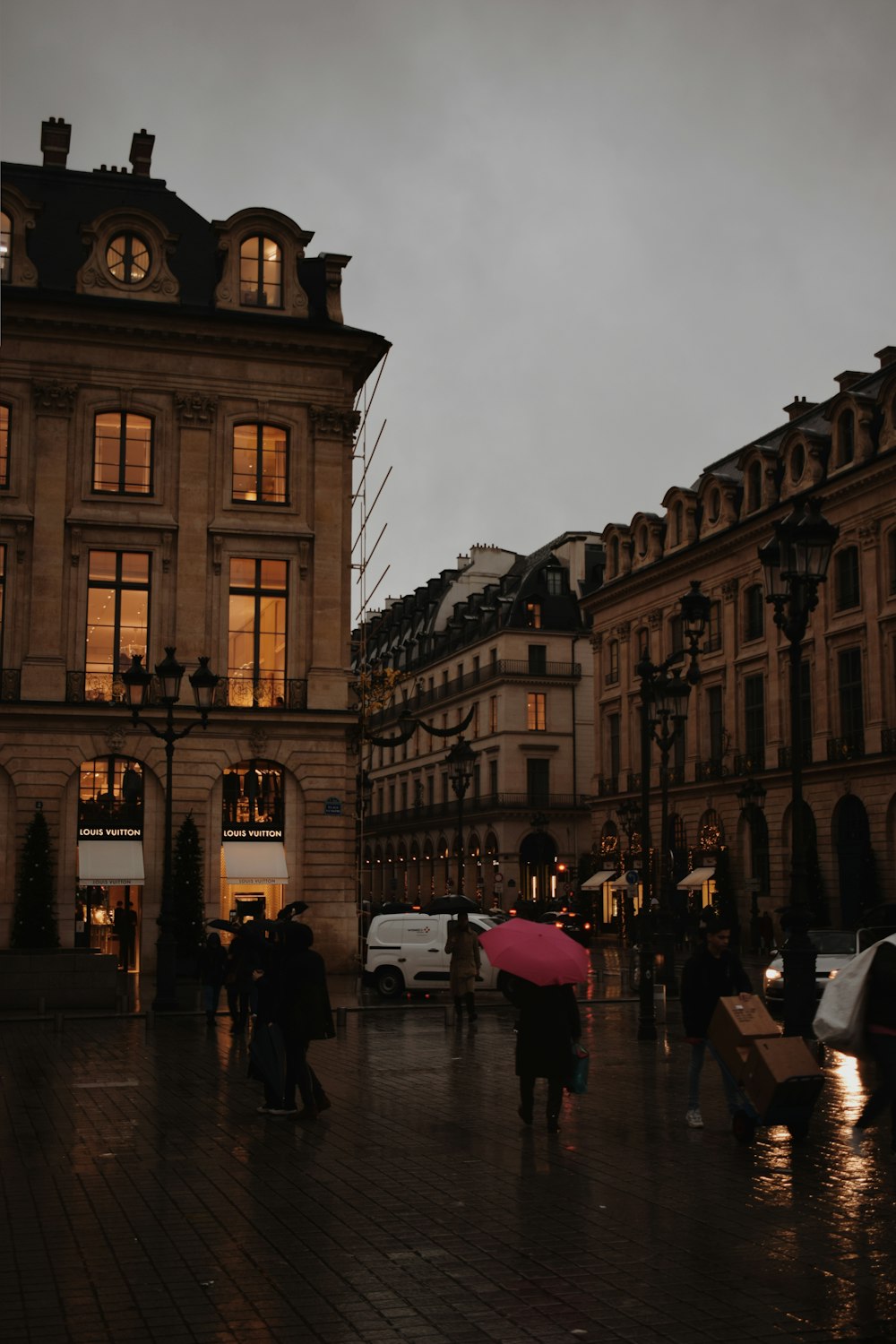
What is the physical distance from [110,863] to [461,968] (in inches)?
654

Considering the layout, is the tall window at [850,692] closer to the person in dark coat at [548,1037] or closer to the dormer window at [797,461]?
the dormer window at [797,461]

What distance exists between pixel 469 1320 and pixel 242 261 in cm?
3773

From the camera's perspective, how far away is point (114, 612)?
39875 mm

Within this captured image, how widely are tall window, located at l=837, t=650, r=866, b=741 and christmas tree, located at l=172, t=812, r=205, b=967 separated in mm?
26117

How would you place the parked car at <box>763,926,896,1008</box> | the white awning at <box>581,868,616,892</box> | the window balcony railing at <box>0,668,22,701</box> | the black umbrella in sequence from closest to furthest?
the parked car at <box>763,926,896,1008</box> < the black umbrella < the window balcony railing at <box>0,668,22,701</box> < the white awning at <box>581,868,616,892</box>

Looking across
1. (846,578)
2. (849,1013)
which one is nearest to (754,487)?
(846,578)

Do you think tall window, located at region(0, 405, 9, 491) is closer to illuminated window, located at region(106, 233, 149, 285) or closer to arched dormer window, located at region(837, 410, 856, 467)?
illuminated window, located at region(106, 233, 149, 285)

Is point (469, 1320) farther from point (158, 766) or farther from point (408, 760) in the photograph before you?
point (408, 760)

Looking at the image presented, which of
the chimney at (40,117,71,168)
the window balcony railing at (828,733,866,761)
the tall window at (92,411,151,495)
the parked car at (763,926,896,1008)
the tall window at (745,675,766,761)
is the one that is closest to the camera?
the parked car at (763,926,896,1008)

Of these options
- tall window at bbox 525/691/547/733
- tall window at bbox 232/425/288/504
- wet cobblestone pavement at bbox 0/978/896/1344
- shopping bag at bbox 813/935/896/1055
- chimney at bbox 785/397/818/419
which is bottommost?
wet cobblestone pavement at bbox 0/978/896/1344

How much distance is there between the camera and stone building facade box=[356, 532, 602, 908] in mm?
86812

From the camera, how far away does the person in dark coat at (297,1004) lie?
13938mm

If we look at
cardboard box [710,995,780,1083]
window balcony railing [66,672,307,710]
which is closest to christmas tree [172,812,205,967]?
window balcony railing [66,672,307,710]

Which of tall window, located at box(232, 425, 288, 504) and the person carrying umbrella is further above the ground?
tall window, located at box(232, 425, 288, 504)
